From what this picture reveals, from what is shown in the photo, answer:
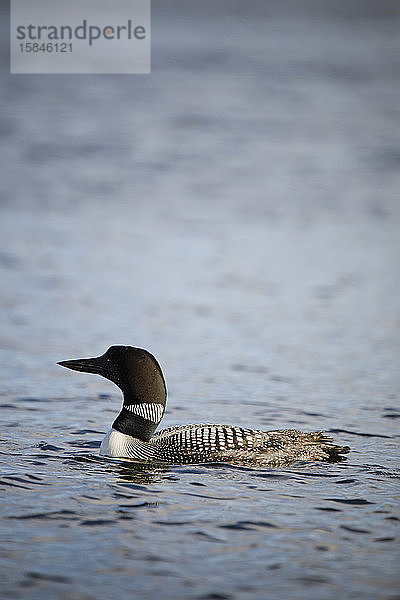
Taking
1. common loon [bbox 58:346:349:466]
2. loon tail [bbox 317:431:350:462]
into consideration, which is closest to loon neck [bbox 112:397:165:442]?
common loon [bbox 58:346:349:466]

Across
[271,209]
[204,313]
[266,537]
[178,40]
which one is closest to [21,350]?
[204,313]

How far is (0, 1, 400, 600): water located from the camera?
17.1ft

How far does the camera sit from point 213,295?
37.9 ft

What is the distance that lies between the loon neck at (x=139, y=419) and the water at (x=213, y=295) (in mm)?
292

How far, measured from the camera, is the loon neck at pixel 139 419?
6.85m

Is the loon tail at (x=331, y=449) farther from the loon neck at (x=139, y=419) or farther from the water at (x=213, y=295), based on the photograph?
the loon neck at (x=139, y=419)

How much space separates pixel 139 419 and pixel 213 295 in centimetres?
478

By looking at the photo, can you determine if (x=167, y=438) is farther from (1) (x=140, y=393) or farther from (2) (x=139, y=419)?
(1) (x=140, y=393)

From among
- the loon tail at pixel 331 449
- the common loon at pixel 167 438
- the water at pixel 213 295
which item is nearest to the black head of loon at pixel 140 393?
the common loon at pixel 167 438

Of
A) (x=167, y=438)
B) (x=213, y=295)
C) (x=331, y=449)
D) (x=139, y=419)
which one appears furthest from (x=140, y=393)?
(x=213, y=295)

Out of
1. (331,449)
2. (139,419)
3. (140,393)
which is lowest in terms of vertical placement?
Answer: (331,449)

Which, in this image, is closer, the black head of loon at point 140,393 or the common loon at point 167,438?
the common loon at point 167,438

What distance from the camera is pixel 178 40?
2491 cm

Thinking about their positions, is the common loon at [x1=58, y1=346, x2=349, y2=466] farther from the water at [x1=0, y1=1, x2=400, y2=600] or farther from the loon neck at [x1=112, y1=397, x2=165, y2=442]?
the water at [x1=0, y1=1, x2=400, y2=600]
